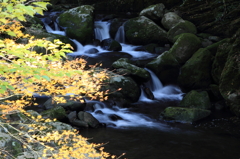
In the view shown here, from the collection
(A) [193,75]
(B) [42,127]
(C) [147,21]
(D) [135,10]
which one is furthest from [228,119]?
(D) [135,10]

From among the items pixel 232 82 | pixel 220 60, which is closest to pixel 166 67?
pixel 220 60

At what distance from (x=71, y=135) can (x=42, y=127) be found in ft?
2.24

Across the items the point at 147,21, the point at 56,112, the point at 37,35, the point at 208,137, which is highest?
the point at 147,21

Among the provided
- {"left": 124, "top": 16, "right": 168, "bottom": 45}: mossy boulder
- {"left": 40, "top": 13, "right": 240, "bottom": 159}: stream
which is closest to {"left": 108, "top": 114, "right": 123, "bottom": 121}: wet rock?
{"left": 40, "top": 13, "right": 240, "bottom": 159}: stream

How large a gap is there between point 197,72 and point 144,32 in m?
5.39

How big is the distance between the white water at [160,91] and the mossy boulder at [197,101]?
1.07 meters

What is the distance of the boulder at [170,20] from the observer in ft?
53.6

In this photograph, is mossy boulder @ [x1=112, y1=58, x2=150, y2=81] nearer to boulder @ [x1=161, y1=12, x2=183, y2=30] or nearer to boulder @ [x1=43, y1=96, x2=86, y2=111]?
boulder @ [x1=43, y1=96, x2=86, y2=111]

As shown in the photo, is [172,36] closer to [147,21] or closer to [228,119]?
[147,21]

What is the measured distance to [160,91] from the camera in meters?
11.7

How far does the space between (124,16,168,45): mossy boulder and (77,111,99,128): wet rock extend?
8.72 meters

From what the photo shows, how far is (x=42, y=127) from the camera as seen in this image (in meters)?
5.25

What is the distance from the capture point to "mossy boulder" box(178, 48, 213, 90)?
37.2 feet

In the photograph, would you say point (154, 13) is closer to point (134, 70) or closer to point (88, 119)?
point (134, 70)
